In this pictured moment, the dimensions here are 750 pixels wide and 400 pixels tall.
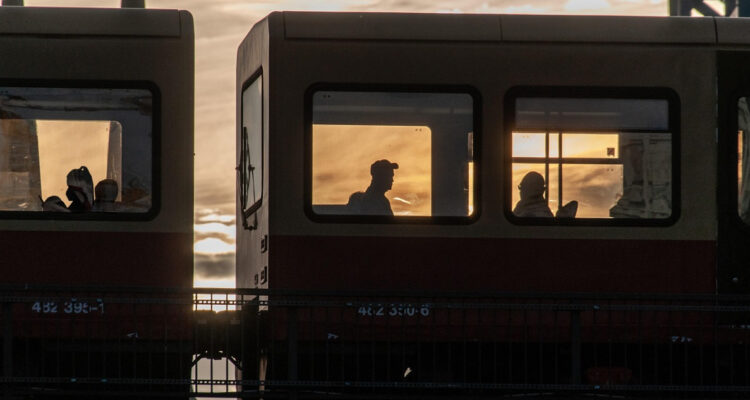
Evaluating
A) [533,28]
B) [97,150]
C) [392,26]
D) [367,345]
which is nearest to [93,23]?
[97,150]

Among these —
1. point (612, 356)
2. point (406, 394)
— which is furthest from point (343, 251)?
point (612, 356)

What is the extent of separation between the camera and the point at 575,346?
42.4ft

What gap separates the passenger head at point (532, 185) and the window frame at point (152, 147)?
329cm

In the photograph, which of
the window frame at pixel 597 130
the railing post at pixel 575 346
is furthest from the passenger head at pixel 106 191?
the railing post at pixel 575 346

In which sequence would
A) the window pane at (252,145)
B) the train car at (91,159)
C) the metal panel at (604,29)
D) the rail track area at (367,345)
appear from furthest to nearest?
the window pane at (252,145) → the metal panel at (604,29) → the train car at (91,159) → the rail track area at (367,345)

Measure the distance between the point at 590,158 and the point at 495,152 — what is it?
871 millimetres

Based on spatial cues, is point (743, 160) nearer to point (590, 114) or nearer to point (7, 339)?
point (590, 114)

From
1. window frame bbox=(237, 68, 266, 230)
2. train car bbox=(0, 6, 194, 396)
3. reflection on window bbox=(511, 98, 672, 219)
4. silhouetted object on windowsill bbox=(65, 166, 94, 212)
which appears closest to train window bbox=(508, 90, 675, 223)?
reflection on window bbox=(511, 98, 672, 219)

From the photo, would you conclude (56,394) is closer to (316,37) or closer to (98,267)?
(98,267)

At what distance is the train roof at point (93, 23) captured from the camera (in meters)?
13.9

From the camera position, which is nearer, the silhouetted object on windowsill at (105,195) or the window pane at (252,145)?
the silhouetted object on windowsill at (105,195)

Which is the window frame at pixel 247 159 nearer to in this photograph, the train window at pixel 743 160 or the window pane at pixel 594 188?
the window pane at pixel 594 188

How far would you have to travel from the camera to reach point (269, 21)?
13867 mm

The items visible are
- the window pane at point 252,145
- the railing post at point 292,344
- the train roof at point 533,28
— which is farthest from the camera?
the window pane at point 252,145
